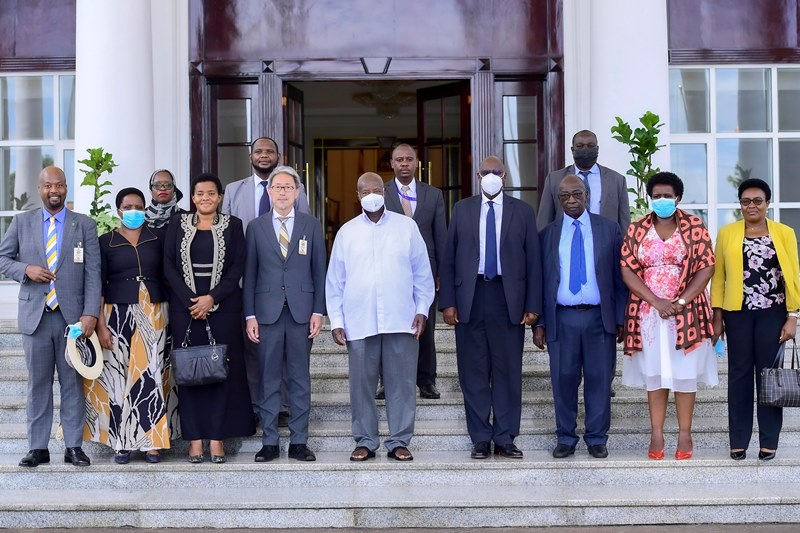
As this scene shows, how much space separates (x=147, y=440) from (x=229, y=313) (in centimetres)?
92

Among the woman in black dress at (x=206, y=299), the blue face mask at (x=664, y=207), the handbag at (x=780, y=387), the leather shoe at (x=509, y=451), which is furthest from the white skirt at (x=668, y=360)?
the woman in black dress at (x=206, y=299)

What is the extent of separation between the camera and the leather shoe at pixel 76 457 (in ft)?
22.2

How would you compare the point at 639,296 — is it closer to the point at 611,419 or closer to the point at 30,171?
the point at 611,419

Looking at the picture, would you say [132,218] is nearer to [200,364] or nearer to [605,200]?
[200,364]

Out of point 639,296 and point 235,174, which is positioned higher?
point 235,174

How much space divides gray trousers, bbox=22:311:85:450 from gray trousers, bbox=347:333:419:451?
1.72 m

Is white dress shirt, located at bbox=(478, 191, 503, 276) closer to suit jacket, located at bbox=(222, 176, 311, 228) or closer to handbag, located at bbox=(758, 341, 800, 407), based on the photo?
suit jacket, located at bbox=(222, 176, 311, 228)

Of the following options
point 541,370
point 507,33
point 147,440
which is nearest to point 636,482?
point 541,370

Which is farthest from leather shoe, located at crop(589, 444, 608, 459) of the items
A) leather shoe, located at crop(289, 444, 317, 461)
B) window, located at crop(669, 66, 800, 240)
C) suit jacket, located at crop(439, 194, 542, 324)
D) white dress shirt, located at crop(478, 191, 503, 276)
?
window, located at crop(669, 66, 800, 240)

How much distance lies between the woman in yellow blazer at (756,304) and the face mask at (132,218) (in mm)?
3615

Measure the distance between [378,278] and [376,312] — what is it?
21cm

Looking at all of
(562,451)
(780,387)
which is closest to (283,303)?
(562,451)

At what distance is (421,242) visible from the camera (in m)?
7.11

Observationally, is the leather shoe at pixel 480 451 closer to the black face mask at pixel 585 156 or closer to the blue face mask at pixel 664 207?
the blue face mask at pixel 664 207
